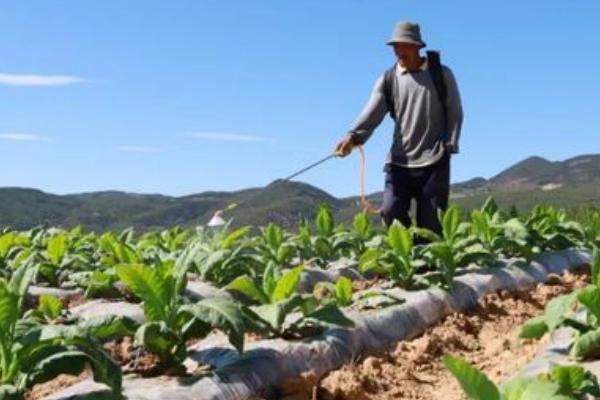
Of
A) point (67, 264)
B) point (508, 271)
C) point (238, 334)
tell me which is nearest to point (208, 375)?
point (238, 334)

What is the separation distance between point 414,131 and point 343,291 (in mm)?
2693

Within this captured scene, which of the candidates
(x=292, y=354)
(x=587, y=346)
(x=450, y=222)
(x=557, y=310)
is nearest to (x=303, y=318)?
(x=292, y=354)

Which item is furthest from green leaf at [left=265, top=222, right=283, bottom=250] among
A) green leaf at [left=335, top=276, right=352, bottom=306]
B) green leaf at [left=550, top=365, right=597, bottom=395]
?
green leaf at [left=550, top=365, right=597, bottom=395]

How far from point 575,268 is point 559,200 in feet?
345

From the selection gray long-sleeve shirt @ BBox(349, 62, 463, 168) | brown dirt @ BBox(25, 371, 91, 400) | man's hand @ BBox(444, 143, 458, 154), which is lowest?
brown dirt @ BBox(25, 371, 91, 400)

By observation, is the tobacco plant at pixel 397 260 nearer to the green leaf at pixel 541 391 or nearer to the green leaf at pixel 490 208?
the green leaf at pixel 490 208

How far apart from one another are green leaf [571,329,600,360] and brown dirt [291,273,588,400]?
55 centimetres

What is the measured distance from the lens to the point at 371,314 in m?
4.73

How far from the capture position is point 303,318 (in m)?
4.06

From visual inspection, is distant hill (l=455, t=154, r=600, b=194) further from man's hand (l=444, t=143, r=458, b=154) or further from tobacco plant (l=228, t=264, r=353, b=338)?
tobacco plant (l=228, t=264, r=353, b=338)

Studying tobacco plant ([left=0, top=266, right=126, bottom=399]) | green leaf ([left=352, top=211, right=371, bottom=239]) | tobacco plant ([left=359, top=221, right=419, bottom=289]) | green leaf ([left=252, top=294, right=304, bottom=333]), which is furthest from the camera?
green leaf ([left=352, top=211, right=371, bottom=239])

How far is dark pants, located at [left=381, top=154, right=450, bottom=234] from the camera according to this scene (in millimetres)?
7152

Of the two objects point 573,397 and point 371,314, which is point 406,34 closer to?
point 371,314

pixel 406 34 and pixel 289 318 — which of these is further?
pixel 406 34
